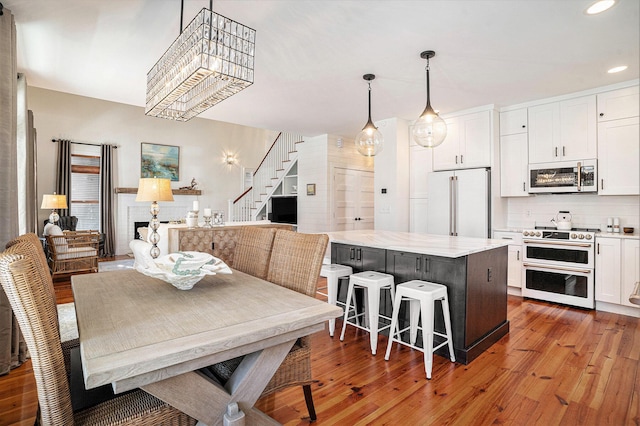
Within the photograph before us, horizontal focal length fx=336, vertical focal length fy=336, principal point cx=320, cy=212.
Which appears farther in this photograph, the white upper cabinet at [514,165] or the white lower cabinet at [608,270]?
the white upper cabinet at [514,165]

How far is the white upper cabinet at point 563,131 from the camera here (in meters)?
4.10

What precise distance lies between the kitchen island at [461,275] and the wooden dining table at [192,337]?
5.01 ft

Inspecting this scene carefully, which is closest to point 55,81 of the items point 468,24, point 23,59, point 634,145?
point 23,59

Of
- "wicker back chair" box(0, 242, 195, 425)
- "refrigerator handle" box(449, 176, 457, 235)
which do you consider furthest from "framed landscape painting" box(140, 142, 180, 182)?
"wicker back chair" box(0, 242, 195, 425)

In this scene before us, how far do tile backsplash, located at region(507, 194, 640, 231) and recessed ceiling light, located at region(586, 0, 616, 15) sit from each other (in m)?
2.62

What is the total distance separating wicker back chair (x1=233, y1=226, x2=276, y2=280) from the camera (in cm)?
221

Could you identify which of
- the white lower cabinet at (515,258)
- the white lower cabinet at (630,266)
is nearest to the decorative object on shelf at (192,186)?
the white lower cabinet at (515,258)

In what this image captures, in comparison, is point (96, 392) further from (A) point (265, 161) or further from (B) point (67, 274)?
(A) point (265, 161)

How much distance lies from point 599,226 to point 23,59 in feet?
22.1

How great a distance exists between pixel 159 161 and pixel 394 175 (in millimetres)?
5949

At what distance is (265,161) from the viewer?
841cm

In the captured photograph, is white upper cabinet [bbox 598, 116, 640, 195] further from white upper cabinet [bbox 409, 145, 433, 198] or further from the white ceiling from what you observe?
white upper cabinet [bbox 409, 145, 433, 198]

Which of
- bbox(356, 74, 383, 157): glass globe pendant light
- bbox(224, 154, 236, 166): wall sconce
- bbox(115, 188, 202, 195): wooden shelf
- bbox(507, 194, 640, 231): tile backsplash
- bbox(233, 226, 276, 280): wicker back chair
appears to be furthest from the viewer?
bbox(224, 154, 236, 166): wall sconce

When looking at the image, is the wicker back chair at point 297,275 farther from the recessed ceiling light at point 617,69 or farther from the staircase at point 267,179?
the staircase at point 267,179
